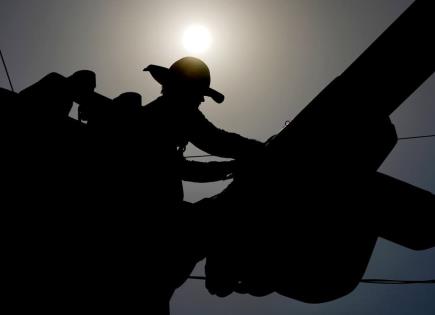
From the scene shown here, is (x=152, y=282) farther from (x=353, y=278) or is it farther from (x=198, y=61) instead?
(x=198, y=61)

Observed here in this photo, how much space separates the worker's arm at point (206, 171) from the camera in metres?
2.75

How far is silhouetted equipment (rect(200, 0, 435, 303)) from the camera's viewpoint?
5.09 feet

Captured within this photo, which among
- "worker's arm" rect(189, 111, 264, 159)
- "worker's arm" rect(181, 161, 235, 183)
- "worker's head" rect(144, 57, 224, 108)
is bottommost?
"worker's arm" rect(181, 161, 235, 183)

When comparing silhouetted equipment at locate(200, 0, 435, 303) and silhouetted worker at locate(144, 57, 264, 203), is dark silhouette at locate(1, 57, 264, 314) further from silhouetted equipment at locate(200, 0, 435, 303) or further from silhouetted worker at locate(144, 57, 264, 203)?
silhouetted equipment at locate(200, 0, 435, 303)

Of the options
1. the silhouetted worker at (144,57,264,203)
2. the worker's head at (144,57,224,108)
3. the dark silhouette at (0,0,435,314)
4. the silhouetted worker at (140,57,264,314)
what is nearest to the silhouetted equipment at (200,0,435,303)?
the dark silhouette at (0,0,435,314)

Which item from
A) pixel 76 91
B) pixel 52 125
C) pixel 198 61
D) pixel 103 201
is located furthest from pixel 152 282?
pixel 198 61

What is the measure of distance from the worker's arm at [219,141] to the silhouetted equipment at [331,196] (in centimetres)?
46

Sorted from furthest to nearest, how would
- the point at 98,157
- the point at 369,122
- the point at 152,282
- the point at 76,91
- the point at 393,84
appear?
the point at 76,91
the point at 98,157
the point at 152,282
the point at 369,122
the point at 393,84

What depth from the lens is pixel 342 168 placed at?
174 cm

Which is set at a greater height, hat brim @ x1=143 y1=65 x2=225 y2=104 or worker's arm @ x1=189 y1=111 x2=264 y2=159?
hat brim @ x1=143 y1=65 x2=225 y2=104

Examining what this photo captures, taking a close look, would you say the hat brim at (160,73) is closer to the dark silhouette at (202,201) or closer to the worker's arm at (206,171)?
the dark silhouette at (202,201)

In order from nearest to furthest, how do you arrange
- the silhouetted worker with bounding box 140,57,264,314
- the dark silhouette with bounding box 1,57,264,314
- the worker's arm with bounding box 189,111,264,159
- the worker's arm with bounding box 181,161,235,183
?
the dark silhouette with bounding box 1,57,264,314 < the silhouetted worker with bounding box 140,57,264,314 < the worker's arm with bounding box 189,111,264,159 < the worker's arm with bounding box 181,161,235,183

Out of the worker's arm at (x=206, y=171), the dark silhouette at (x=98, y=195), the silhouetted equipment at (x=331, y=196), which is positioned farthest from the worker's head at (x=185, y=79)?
the silhouetted equipment at (x=331, y=196)

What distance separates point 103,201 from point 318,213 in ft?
5.17
